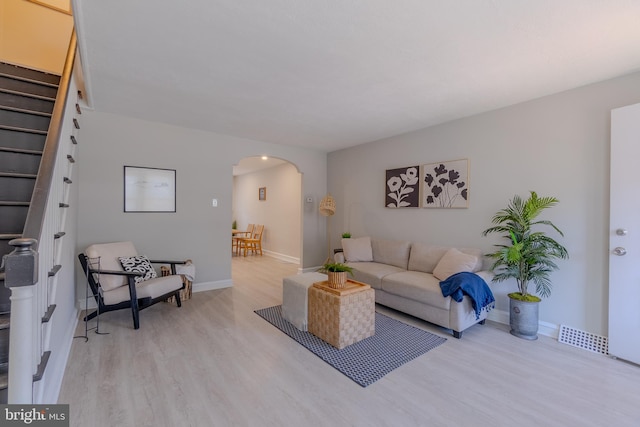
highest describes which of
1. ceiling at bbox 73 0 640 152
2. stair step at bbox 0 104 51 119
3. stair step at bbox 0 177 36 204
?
ceiling at bbox 73 0 640 152

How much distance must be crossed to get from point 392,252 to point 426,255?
56 cm

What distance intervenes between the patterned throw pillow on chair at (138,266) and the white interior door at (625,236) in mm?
4847

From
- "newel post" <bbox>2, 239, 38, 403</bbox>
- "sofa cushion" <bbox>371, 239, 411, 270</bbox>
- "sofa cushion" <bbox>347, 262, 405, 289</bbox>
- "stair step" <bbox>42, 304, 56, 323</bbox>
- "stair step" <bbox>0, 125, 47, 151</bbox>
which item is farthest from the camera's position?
"sofa cushion" <bbox>371, 239, 411, 270</bbox>

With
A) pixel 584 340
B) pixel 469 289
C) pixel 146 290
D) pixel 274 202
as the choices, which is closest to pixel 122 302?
pixel 146 290

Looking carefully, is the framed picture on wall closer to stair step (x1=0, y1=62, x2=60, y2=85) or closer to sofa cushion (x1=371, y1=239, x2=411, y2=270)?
stair step (x1=0, y1=62, x2=60, y2=85)

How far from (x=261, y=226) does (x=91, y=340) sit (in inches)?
223

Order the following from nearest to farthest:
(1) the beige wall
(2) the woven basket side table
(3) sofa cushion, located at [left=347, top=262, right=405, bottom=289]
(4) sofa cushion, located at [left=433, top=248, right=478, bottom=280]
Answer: (2) the woven basket side table → (4) sofa cushion, located at [left=433, top=248, right=478, bottom=280] → (1) the beige wall → (3) sofa cushion, located at [left=347, top=262, right=405, bottom=289]

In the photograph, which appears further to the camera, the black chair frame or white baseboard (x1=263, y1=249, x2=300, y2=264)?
white baseboard (x1=263, y1=249, x2=300, y2=264)

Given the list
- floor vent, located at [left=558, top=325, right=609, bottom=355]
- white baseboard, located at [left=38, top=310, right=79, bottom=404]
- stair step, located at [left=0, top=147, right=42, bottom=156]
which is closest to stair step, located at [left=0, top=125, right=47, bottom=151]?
stair step, located at [left=0, top=147, right=42, bottom=156]

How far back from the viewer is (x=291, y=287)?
3.18 metres

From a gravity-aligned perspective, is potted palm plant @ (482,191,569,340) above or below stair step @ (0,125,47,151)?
below

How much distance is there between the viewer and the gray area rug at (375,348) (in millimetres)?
2271

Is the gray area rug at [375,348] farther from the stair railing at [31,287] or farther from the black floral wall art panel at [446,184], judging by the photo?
the stair railing at [31,287]

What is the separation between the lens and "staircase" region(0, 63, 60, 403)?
2.09m
